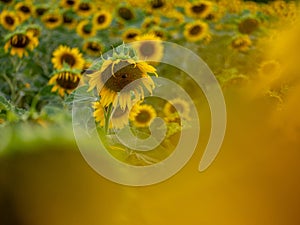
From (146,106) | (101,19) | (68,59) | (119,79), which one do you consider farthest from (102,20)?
(119,79)

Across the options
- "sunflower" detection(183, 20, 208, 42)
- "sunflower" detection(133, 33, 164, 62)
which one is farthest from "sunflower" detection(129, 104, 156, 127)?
"sunflower" detection(183, 20, 208, 42)

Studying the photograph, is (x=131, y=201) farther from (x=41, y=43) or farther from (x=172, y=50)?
(x=41, y=43)

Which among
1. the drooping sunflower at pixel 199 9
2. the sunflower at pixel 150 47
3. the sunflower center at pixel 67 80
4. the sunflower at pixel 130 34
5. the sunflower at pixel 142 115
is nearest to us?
the sunflower at pixel 142 115

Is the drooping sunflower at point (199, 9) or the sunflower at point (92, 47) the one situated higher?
the drooping sunflower at point (199, 9)

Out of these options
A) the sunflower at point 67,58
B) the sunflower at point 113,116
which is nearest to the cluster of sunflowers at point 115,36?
the sunflower at point 67,58

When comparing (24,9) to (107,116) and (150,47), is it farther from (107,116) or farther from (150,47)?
(107,116)

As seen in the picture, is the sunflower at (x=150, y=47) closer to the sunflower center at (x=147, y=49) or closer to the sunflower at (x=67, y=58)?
the sunflower center at (x=147, y=49)

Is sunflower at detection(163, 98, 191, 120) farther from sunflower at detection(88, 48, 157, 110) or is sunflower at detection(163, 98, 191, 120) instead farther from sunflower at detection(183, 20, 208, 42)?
sunflower at detection(183, 20, 208, 42)
